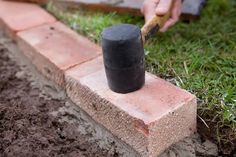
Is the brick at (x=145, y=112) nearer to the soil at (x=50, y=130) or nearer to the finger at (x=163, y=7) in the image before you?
the soil at (x=50, y=130)

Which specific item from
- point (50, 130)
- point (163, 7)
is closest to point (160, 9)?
point (163, 7)

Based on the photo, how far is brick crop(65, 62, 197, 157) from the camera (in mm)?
1756

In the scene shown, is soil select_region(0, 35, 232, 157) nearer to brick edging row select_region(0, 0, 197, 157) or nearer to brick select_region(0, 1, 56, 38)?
brick edging row select_region(0, 0, 197, 157)

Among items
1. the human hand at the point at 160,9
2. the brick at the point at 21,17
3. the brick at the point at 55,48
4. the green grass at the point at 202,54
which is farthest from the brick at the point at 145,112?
the brick at the point at 21,17

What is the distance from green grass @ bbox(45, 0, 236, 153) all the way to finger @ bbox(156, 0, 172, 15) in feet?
0.98

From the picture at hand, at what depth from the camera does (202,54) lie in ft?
7.50

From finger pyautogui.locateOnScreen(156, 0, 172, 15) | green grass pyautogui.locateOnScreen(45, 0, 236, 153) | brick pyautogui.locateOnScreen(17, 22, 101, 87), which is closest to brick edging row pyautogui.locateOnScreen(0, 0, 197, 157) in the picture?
brick pyautogui.locateOnScreen(17, 22, 101, 87)

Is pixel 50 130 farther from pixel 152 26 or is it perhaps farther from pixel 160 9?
pixel 160 9

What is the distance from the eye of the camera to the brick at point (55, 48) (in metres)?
2.29

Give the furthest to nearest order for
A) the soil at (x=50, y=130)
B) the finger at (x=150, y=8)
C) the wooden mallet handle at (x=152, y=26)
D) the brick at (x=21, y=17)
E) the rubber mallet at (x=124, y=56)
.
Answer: the brick at (x=21, y=17)
the finger at (x=150, y=8)
the wooden mallet handle at (x=152, y=26)
the soil at (x=50, y=130)
the rubber mallet at (x=124, y=56)

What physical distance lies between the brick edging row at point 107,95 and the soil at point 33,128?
15 centimetres

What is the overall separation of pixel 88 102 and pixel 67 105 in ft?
0.66

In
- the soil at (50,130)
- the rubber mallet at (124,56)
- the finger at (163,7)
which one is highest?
the finger at (163,7)

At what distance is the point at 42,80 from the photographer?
242 cm
